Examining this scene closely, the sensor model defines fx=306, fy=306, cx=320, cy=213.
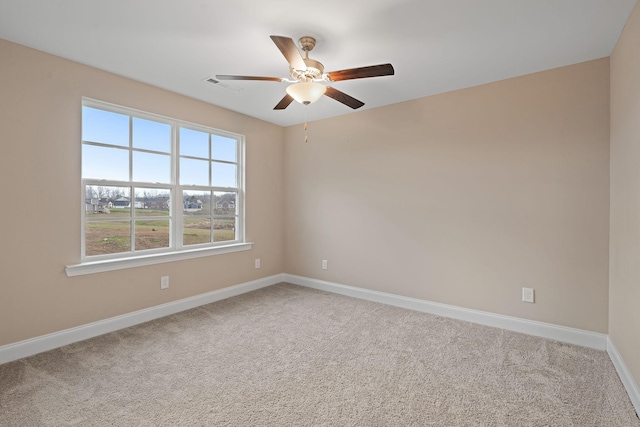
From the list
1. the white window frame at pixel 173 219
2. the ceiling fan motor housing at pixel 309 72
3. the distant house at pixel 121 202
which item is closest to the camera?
the ceiling fan motor housing at pixel 309 72

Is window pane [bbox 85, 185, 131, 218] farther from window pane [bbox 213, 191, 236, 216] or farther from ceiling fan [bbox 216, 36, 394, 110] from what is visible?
ceiling fan [bbox 216, 36, 394, 110]

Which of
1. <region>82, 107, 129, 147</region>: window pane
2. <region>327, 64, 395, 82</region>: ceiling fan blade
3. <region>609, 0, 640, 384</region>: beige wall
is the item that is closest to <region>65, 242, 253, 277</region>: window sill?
<region>82, 107, 129, 147</region>: window pane

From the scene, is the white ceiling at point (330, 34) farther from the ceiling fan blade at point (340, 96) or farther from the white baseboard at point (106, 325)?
the white baseboard at point (106, 325)

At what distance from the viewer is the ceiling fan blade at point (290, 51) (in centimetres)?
178

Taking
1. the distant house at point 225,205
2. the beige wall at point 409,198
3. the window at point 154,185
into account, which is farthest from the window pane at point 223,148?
the distant house at point 225,205

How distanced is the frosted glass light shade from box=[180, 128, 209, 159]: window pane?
1895mm

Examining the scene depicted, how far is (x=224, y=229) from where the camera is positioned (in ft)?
13.4

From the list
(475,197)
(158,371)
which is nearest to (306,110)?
(475,197)

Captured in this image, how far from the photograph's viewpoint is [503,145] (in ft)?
9.77

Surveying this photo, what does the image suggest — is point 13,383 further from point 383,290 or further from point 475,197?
point 475,197

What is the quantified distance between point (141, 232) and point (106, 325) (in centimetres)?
93

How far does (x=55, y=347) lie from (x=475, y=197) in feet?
13.2

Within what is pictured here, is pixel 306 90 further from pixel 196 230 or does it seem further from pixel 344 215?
pixel 196 230

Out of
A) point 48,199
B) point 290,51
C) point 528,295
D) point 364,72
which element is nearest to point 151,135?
point 48,199
